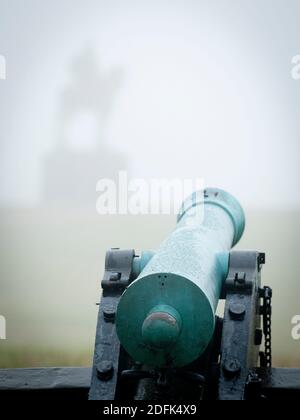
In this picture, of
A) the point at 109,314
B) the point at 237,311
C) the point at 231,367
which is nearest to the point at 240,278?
the point at 237,311

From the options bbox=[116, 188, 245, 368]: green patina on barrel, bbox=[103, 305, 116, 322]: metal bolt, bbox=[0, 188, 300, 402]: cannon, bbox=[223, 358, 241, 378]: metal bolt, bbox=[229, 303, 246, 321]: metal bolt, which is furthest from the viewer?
bbox=[103, 305, 116, 322]: metal bolt

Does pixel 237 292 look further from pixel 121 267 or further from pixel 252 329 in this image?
pixel 121 267

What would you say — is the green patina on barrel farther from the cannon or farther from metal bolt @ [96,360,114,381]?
metal bolt @ [96,360,114,381]

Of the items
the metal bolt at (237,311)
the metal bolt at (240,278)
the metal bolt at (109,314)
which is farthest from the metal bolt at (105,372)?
the metal bolt at (240,278)

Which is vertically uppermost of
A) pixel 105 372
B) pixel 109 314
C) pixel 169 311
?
pixel 169 311

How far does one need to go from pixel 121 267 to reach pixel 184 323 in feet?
3.35

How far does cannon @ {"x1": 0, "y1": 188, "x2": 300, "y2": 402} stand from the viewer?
3.21 meters

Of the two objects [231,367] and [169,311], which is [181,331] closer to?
[169,311]

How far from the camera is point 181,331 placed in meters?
3.20

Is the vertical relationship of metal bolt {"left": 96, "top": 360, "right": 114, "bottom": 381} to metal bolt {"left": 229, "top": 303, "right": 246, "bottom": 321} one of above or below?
below

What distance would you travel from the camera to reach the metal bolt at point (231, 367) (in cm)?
359

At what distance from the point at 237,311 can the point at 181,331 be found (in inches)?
26.5

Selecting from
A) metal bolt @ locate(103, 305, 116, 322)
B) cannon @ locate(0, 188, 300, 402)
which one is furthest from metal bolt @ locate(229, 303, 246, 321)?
metal bolt @ locate(103, 305, 116, 322)
